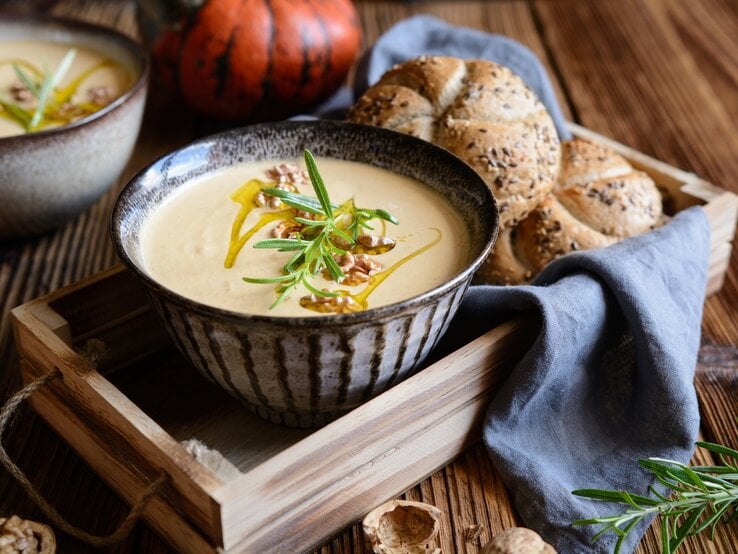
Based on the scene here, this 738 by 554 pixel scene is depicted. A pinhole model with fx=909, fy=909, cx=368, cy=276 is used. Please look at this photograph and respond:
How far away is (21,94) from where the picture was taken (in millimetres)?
1722

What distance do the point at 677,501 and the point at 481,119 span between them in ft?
2.20

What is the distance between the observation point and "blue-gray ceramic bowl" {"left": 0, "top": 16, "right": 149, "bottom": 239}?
1.50 meters

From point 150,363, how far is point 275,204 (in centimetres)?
33

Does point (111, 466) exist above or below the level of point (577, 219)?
below

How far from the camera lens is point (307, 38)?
1870mm

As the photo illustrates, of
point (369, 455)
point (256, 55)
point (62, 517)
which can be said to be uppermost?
point (256, 55)

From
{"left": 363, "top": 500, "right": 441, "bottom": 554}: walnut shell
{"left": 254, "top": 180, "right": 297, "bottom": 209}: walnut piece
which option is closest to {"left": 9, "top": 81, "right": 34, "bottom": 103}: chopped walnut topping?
{"left": 254, "top": 180, "right": 297, "bottom": 209}: walnut piece

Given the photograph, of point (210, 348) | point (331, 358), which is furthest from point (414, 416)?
point (210, 348)

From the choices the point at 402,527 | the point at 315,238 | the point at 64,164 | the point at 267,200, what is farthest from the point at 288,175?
the point at 402,527

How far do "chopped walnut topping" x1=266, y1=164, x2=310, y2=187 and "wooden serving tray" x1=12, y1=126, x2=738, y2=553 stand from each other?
0.26 metres

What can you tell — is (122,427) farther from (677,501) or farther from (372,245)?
(677,501)

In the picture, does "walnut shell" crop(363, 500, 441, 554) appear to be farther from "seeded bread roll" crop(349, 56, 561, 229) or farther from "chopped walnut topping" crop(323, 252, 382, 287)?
"seeded bread roll" crop(349, 56, 561, 229)

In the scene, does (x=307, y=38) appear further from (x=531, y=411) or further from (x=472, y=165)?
(x=531, y=411)

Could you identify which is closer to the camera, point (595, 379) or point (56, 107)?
point (595, 379)
